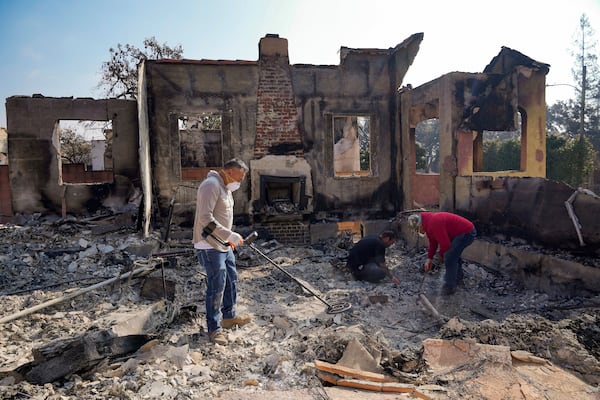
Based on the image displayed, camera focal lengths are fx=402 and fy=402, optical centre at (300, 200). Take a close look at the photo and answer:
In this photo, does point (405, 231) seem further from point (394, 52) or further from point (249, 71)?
point (249, 71)

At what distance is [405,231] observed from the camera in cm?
1055

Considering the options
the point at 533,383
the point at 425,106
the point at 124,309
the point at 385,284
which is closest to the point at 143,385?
the point at 124,309

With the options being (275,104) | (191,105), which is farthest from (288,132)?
(191,105)

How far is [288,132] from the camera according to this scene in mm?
10766

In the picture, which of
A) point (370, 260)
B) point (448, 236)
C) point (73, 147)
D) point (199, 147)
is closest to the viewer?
point (448, 236)

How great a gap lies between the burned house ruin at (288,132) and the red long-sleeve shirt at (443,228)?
254 centimetres

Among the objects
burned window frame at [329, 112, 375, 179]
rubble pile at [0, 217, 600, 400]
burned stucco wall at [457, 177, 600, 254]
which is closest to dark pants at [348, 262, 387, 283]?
rubble pile at [0, 217, 600, 400]

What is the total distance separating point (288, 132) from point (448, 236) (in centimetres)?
578

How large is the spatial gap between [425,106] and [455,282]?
613 centimetres

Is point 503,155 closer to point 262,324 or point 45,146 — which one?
point 262,324

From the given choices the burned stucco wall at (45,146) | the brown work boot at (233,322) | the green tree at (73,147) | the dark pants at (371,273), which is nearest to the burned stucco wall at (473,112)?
the dark pants at (371,273)

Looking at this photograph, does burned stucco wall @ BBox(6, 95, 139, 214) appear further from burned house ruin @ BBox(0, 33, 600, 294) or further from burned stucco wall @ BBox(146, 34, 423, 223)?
burned stucco wall @ BBox(146, 34, 423, 223)

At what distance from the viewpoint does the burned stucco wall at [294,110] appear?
10234 mm

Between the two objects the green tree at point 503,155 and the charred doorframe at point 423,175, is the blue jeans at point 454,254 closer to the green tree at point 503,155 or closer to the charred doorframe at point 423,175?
the charred doorframe at point 423,175
